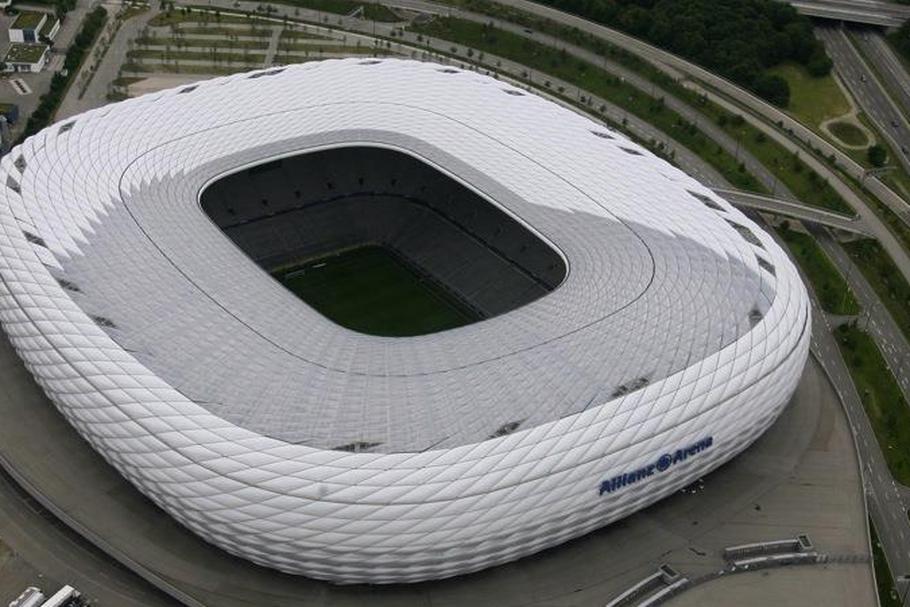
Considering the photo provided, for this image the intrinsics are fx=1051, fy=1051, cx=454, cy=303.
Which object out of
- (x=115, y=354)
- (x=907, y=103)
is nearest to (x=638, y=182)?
(x=115, y=354)

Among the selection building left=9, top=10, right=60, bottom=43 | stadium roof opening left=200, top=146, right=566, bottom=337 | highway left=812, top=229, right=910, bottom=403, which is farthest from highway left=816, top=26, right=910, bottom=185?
building left=9, top=10, right=60, bottom=43

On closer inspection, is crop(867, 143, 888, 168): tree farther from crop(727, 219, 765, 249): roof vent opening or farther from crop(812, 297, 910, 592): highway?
crop(727, 219, 765, 249): roof vent opening

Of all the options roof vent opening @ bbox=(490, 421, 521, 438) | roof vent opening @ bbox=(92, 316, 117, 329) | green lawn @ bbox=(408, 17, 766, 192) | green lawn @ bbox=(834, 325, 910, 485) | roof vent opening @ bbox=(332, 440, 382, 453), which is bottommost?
green lawn @ bbox=(834, 325, 910, 485)

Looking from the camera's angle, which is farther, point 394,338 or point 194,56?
point 194,56

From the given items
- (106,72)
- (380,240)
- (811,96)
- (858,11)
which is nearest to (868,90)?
(811,96)

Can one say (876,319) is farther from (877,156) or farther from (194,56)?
(194,56)

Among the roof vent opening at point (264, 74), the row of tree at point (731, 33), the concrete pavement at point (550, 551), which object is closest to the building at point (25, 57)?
the roof vent opening at point (264, 74)
